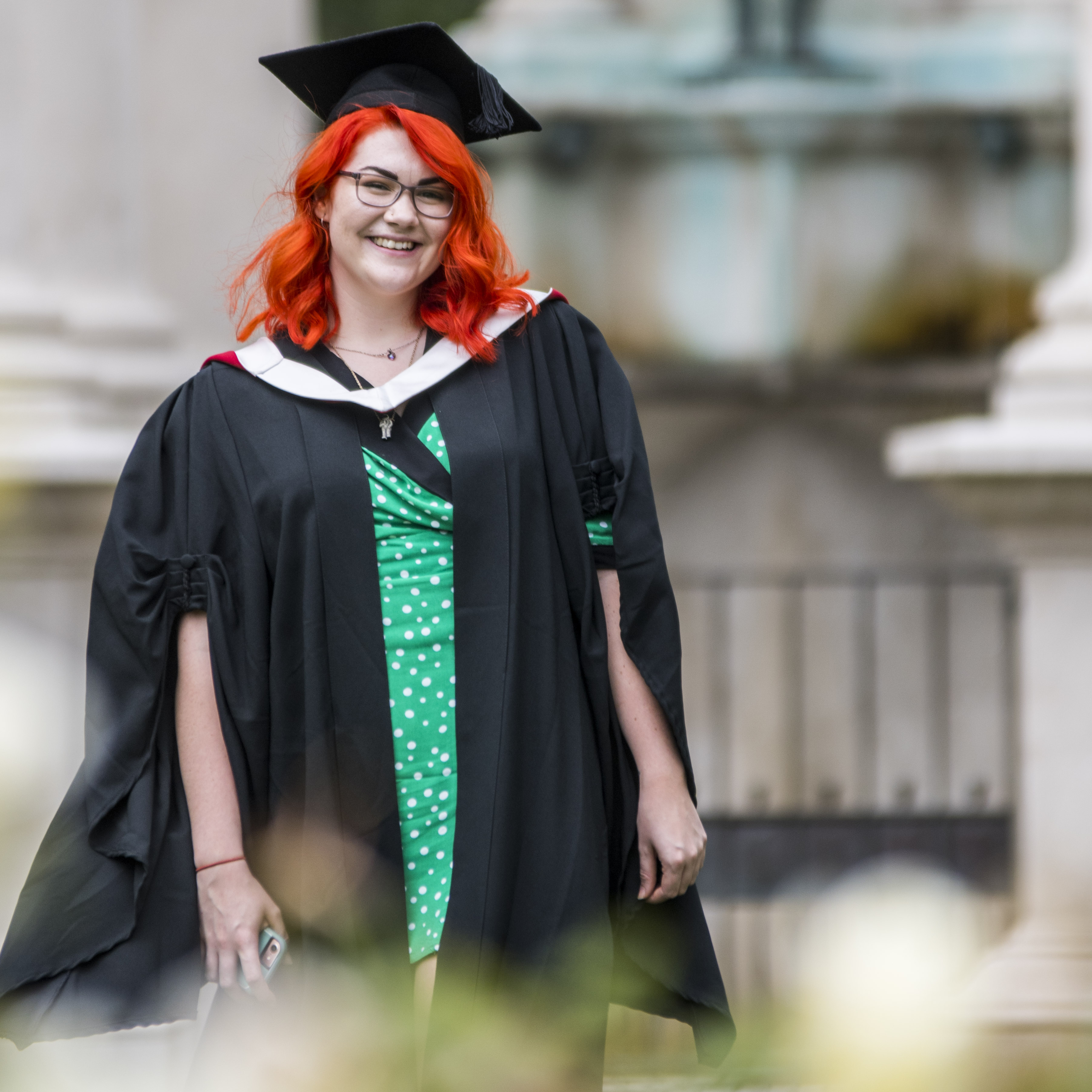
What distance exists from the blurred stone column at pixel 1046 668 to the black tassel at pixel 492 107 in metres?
1.95

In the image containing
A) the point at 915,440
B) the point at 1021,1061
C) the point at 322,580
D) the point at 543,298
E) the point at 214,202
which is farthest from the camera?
the point at 214,202

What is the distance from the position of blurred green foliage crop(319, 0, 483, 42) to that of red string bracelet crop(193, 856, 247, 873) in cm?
808

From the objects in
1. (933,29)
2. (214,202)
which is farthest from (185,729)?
(933,29)

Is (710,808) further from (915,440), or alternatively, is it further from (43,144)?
(43,144)

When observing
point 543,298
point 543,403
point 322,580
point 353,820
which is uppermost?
point 543,298

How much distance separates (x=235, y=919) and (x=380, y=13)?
332 inches

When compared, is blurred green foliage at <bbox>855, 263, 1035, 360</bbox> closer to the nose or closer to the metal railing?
the metal railing

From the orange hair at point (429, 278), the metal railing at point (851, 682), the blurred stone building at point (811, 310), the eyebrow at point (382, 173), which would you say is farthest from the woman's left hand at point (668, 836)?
the metal railing at point (851, 682)

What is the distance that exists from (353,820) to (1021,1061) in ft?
7.43

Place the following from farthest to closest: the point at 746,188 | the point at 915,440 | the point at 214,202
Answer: the point at 746,188, the point at 214,202, the point at 915,440

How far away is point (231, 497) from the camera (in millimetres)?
2113

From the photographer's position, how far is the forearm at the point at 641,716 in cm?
220

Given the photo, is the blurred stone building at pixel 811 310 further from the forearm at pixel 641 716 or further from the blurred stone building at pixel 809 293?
the forearm at pixel 641 716

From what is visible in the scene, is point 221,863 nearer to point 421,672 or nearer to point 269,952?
point 269,952
